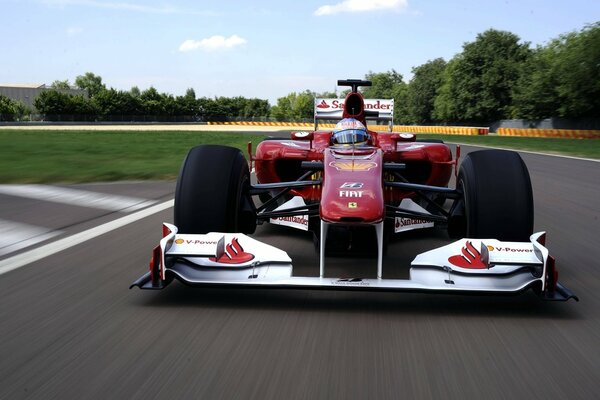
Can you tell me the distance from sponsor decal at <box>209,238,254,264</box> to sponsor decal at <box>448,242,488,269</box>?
1303 mm

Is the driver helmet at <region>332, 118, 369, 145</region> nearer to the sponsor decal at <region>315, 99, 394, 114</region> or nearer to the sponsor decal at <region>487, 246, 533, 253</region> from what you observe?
the sponsor decal at <region>487, 246, 533, 253</region>

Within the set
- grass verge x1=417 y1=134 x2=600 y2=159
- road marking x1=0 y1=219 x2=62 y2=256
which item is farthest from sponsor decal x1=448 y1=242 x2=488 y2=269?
grass verge x1=417 y1=134 x2=600 y2=159

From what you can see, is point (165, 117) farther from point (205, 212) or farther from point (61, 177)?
point (205, 212)

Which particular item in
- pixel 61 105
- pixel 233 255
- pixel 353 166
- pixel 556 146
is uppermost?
pixel 61 105

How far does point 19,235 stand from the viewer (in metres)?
6.93

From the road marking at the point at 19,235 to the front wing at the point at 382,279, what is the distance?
2.25 m

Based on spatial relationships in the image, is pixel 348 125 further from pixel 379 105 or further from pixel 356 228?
pixel 379 105

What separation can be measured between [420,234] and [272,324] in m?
3.65

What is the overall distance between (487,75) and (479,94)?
2.46 metres

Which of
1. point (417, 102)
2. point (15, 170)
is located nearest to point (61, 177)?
point (15, 170)

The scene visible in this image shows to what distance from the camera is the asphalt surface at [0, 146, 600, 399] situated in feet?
10.1

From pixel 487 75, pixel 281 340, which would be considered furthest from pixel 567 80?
pixel 281 340

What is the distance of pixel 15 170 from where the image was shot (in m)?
15.0

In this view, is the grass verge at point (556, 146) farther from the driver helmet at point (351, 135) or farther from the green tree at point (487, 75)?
the green tree at point (487, 75)
